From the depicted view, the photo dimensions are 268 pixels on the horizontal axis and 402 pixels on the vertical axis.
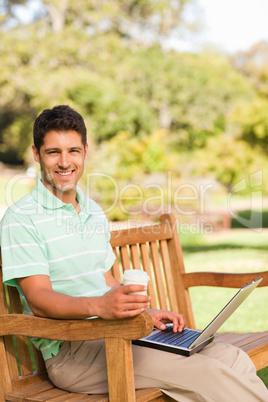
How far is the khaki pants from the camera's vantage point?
84.0 inches

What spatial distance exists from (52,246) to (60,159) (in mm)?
440

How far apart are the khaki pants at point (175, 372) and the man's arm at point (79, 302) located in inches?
11.8

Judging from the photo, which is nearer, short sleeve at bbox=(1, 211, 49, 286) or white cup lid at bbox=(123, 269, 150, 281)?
white cup lid at bbox=(123, 269, 150, 281)

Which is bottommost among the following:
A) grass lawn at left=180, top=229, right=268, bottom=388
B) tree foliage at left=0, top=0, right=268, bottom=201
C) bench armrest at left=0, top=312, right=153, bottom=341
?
grass lawn at left=180, top=229, right=268, bottom=388

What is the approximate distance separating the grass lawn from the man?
2038 millimetres

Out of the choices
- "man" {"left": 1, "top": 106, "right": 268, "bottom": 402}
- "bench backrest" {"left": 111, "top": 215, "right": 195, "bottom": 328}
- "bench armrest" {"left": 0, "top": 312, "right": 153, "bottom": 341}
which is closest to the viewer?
"bench armrest" {"left": 0, "top": 312, "right": 153, "bottom": 341}

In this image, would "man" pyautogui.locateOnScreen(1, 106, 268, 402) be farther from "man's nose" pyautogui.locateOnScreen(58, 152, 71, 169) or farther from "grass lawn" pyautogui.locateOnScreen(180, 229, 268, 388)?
"grass lawn" pyautogui.locateOnScreen(180, 229, 268, 388)

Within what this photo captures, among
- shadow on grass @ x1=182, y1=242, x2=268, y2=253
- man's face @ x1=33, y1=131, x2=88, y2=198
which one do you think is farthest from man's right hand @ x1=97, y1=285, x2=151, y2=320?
shadow on grass @ x1=182, y1=242, x2=268, y2=253

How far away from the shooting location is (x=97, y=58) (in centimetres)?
2239

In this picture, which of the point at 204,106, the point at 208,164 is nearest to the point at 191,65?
the point at 204,106

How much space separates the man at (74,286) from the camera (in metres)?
2.12

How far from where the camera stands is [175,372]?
2.21 metres

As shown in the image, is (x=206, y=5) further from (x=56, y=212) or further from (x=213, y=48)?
(x=56, y=212)

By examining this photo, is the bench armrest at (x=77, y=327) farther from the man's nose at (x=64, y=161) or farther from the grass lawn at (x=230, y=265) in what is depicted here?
the grass lawn at (x=230, y=265)
